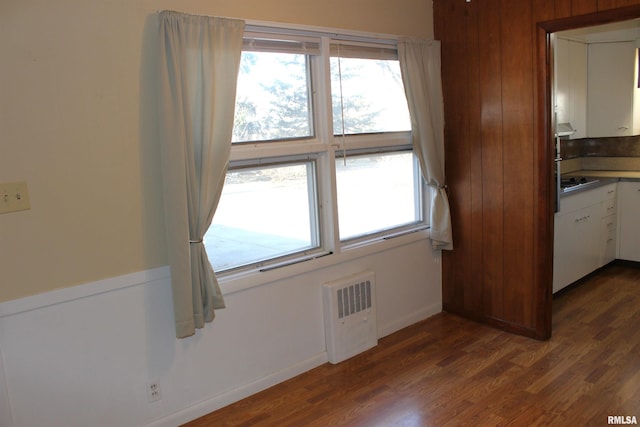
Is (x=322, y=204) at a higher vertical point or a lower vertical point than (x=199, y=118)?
lower

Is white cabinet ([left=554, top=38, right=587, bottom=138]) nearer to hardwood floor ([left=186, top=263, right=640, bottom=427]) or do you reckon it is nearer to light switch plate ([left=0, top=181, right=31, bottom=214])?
hardwood floor ([left=186, top=263, right=640, bottom=427])

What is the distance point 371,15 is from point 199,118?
1527mm

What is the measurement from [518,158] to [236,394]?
2363mm

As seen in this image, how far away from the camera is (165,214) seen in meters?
2.47

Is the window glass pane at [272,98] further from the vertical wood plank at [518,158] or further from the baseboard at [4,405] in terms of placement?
the baseboard at [4,405]

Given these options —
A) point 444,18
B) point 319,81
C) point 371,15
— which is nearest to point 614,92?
point 444,18

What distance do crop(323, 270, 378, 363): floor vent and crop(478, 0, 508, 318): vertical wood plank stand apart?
0.94 metres

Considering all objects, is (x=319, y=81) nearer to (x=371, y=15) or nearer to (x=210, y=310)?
(x=371, y=15)

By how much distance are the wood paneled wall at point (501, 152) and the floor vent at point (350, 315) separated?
92 centimetres

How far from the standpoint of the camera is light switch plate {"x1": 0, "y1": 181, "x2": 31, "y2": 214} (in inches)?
83.2

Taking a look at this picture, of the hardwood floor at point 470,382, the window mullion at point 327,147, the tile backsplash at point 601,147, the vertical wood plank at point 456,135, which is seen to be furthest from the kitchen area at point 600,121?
the window mullion at point 327,147

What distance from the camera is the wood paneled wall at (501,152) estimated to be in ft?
10.9

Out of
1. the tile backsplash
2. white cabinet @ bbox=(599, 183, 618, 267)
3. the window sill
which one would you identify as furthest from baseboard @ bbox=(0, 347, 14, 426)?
the tile backsplash

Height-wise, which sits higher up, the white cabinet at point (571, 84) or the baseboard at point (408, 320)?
the white cabinet at point (571, 84)
